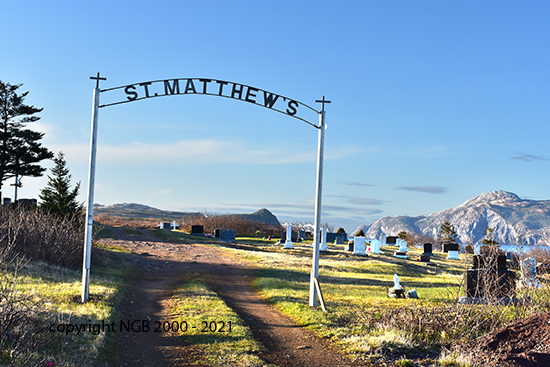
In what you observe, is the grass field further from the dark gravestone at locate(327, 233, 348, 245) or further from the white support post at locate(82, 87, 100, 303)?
the dark gravestone at locate(327, 233, 348, 245)

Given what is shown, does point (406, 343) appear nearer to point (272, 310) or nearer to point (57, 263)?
point (272, 310)

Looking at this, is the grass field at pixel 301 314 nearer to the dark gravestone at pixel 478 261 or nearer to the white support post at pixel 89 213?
the white support post at pixel 89 213

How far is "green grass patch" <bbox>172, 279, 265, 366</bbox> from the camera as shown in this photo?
7.15 metres

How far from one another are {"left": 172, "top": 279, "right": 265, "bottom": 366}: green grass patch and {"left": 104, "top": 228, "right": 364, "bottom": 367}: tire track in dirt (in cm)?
24

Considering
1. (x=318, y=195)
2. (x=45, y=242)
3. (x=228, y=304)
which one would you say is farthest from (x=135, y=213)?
(x=318, y=195)

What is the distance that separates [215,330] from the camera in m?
8.60

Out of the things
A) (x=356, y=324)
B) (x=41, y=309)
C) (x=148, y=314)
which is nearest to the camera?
(x=41, y=309)

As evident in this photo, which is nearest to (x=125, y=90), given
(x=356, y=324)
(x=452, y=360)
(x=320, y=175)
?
(x=320, y=175)

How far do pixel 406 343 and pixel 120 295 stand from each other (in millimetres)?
7701

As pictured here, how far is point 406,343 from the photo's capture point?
8188 mm

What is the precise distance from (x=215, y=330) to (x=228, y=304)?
2.98 meters

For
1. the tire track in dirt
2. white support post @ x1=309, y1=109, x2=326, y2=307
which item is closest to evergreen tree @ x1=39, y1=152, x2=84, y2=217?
the tire track in dirt

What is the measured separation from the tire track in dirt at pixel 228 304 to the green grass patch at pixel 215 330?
0.24 metres

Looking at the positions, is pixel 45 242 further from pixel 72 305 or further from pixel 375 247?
pixel 375 247
